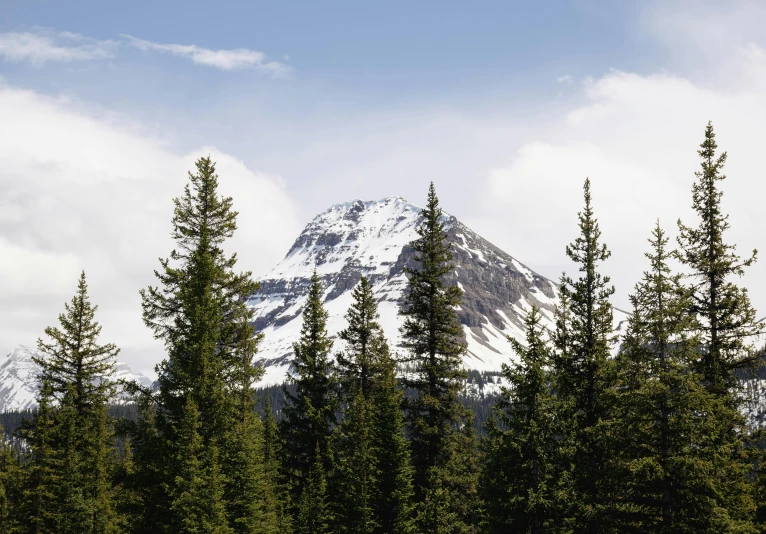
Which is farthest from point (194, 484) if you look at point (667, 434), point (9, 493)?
point (9, 493)

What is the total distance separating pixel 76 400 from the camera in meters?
32.4

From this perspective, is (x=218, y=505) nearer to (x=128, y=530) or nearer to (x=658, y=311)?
(x=128, y=530)

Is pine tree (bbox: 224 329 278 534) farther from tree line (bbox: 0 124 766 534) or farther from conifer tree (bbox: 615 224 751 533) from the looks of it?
conifer tree (bbox: 615 224 751 533)

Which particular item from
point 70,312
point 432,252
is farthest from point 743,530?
point 70,312

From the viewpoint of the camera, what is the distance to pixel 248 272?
26000mm

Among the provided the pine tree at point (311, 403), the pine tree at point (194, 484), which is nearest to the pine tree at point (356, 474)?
the pine tree at point (311, 403)

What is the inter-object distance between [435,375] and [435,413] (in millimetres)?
1722

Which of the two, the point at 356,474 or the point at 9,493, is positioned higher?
the point at 356,474

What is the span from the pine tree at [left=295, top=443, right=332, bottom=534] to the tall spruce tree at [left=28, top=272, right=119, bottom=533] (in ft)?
37.8

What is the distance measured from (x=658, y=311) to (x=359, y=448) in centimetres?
1577

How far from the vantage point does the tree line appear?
2034 cm

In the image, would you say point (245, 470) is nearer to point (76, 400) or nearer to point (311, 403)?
point (311, 403)

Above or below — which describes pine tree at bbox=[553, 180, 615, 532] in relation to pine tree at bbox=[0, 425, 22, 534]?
above

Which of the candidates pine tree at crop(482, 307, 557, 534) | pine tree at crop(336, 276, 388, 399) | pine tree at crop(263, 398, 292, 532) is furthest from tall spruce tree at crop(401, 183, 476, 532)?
pine tree at crop(263, 398, 292, 532)
